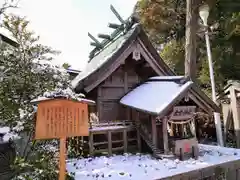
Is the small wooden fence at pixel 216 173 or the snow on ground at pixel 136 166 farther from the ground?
the snow on ground at pixel 136 166

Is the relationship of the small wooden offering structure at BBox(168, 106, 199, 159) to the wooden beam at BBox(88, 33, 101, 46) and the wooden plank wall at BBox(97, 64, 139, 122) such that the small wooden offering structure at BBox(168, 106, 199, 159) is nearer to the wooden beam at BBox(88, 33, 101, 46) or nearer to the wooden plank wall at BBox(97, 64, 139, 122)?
the wooden plank wall at BBox(97, 64, 139, 122)

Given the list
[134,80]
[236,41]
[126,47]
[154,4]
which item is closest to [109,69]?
[126,47]

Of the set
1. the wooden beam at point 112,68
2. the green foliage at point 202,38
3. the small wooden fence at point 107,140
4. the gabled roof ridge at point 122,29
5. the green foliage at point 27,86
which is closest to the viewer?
the green foliage at point 27,86

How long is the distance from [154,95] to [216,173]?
3093 millimetres

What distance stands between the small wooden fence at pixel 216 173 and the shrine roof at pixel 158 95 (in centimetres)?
185

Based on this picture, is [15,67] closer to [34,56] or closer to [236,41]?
[34,56]

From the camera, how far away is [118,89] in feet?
30.7

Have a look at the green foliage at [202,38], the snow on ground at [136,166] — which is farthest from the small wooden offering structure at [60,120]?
the green foliage at [202,38]

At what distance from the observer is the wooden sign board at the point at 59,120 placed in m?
4.32

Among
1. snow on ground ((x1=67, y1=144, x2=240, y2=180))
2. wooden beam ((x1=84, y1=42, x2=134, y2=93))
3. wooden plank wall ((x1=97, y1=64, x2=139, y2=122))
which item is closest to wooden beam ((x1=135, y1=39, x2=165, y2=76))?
wooden beam ((x1=84, y1=42, x2=134, y2=93))

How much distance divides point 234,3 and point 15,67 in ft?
45.1

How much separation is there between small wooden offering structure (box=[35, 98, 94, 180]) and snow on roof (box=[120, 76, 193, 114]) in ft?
9.62

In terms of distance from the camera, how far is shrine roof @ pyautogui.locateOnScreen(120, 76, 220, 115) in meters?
7.16

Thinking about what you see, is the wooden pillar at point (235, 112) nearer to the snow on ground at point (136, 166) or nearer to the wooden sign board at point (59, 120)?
the snow on ground at point (136, 166)
